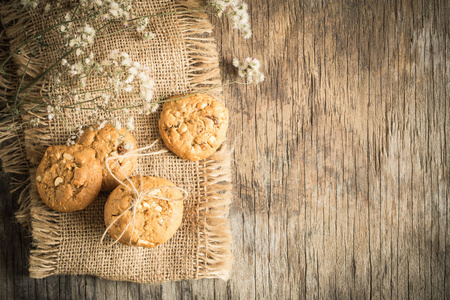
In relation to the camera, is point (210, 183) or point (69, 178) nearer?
point (69, 178)

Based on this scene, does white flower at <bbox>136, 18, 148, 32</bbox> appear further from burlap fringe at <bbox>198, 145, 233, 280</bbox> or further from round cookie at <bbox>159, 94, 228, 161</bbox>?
burlap fringe at <bbox>198, 145, 233, 280</bbox>

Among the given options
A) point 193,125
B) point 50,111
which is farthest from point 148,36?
point 50,111

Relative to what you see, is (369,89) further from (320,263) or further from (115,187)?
(115,187)

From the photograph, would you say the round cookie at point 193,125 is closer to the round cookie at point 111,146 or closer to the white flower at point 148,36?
the round cookie at point 111,146

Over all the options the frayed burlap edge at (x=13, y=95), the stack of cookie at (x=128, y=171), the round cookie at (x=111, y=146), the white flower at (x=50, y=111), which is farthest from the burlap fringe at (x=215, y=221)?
the frayed burlap edge at (x=13, y=95)

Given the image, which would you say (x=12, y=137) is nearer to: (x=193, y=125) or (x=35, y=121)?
(x=35, y=121)

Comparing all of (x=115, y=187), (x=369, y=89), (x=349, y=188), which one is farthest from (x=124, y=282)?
(x=369, y=89)

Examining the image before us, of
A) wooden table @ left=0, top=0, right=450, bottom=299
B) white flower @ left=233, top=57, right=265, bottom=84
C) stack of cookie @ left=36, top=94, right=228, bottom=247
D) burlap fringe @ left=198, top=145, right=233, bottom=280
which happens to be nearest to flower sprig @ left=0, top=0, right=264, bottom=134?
white flower @ left=233, top=57, right=265, bottom=84
